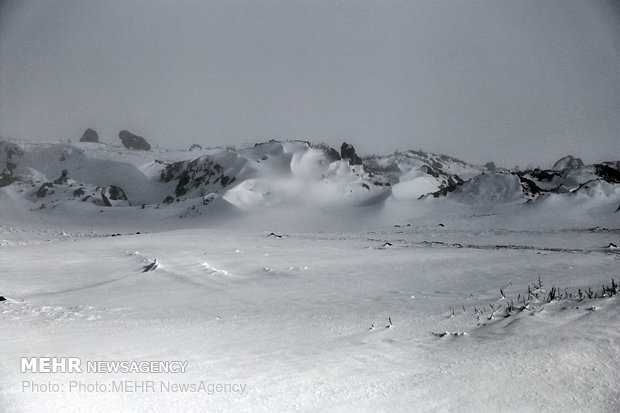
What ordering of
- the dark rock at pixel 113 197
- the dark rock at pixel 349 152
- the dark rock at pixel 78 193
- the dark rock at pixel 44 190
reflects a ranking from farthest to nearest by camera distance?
1. the dark rock at pixel 349 152
2. the dark rock at pixel 44 190
3. the dark rock at pixel 113 197
4. the dark rock at pixel 78 193

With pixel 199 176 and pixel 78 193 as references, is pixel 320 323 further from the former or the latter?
pixel 78 193

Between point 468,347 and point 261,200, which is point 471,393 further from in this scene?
point 261,200

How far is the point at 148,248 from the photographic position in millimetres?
11609

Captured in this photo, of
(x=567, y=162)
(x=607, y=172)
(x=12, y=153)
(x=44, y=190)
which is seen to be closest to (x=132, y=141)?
(x=12, y=153)

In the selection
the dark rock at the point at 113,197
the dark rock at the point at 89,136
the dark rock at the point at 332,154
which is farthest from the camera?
the dark rock at the point at 89,136

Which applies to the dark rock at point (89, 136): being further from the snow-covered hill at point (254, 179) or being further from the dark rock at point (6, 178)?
the dark rock at point (6, 178)

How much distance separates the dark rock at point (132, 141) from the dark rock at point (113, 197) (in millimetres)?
21488

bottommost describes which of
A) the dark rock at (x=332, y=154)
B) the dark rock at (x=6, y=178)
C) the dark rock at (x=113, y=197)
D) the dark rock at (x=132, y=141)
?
the dark rock at (x=113, y=197)

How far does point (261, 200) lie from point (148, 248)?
13932mm

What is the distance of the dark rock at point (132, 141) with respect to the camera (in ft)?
166

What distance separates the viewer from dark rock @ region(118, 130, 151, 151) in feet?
166

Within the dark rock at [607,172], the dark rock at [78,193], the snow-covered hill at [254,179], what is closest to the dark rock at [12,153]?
the snow-covered hill at [254,179]

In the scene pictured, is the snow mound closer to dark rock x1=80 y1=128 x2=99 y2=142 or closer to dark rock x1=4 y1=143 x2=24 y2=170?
dark rock x1=4 y1=143 x2=24 y2=170

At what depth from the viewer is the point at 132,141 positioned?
5081 cm
